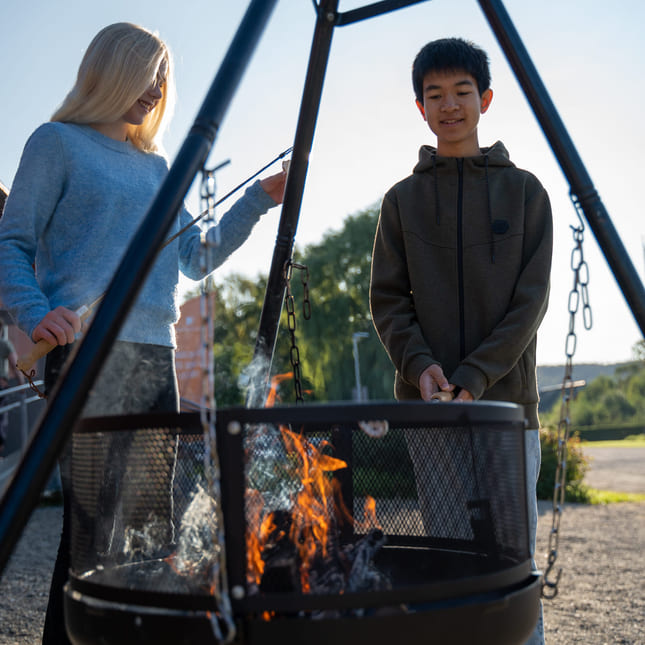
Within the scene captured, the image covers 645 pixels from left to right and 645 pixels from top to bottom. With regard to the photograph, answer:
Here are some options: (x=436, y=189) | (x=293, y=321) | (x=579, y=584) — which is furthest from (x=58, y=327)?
(x=579, y=584)

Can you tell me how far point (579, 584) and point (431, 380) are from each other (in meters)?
2.96

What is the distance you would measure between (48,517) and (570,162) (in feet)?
25.6

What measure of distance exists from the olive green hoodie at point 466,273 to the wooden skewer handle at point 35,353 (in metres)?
0.88

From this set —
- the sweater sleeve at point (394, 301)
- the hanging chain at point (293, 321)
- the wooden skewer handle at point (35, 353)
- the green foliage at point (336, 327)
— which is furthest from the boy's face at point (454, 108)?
the green foliage at point (336, 327)

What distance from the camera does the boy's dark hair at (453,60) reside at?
197cm

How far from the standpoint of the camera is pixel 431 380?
1.77m

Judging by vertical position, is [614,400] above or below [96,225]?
below

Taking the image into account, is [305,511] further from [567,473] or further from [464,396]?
[567,473]

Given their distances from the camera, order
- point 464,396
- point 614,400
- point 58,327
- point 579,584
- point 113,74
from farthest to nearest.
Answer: point 614,400 → point 579,584 → point 113,74 → point 464,396 → point 58,327

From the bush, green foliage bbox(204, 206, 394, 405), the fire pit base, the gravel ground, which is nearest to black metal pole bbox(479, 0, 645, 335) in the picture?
the fire pit base

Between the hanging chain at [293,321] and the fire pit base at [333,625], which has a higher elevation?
the hanging chain at [293,321]

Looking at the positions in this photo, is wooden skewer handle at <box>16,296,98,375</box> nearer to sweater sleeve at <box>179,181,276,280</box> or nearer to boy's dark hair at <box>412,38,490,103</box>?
sweater sleeve at <box>179,181,276,280</box>

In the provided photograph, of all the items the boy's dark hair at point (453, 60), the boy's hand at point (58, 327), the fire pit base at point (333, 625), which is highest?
the boy's dark hair at point (453, 60)

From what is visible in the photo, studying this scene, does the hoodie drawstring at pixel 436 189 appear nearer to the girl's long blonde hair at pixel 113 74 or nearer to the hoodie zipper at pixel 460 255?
the hoodie zipper at pixel 460 255
